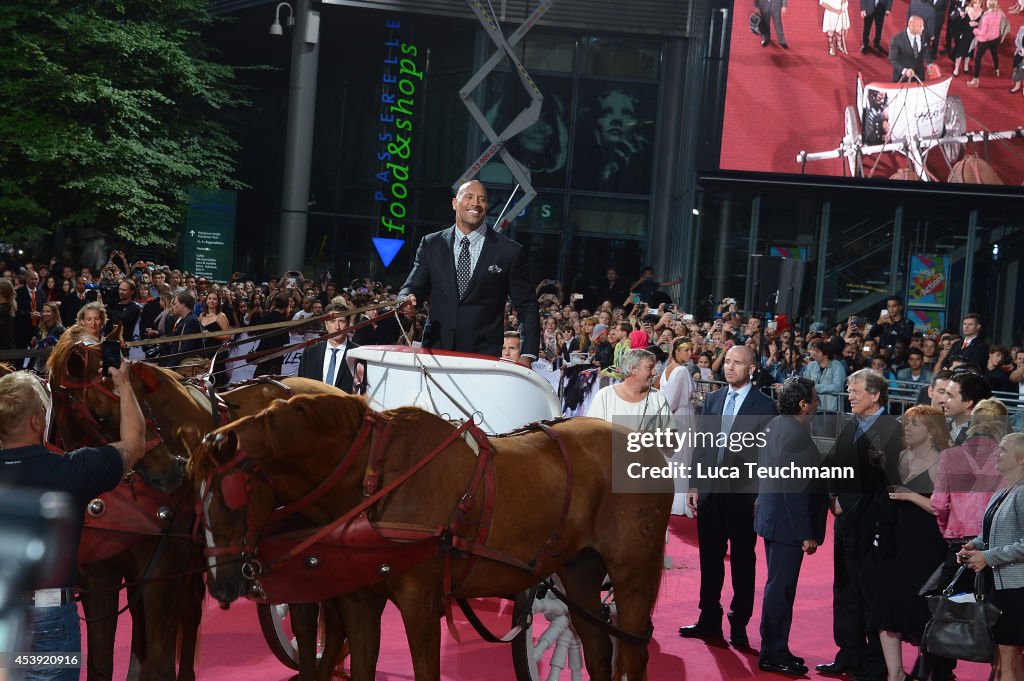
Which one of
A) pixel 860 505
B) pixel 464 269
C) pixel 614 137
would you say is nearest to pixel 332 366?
pixel 464 269

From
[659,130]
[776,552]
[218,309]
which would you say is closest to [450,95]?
[659,130]

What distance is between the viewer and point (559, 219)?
29.4m

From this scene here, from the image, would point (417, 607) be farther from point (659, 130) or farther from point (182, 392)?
point (659, 130)

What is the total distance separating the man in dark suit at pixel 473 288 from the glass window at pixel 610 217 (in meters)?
22.9

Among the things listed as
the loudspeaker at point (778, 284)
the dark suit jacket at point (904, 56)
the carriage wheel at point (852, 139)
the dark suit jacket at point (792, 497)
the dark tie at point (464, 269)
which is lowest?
the dark suit jacket at point (792, 497)

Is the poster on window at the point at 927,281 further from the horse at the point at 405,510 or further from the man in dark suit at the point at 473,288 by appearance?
the horse at the point at 405,510

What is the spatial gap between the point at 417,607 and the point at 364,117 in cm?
2864

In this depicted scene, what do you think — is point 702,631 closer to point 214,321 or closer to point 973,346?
point 214,321

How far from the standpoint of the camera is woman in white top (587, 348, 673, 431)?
26.9ft

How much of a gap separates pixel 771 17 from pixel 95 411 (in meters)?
21.6

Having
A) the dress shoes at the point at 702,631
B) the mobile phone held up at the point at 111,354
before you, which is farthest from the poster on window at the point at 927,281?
the mobile phone held up at the point at 111,354

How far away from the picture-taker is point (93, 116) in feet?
84.2

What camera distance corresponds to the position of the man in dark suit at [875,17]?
78.8 ft

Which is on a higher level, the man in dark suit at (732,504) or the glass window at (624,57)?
the glass window at (624,57)
